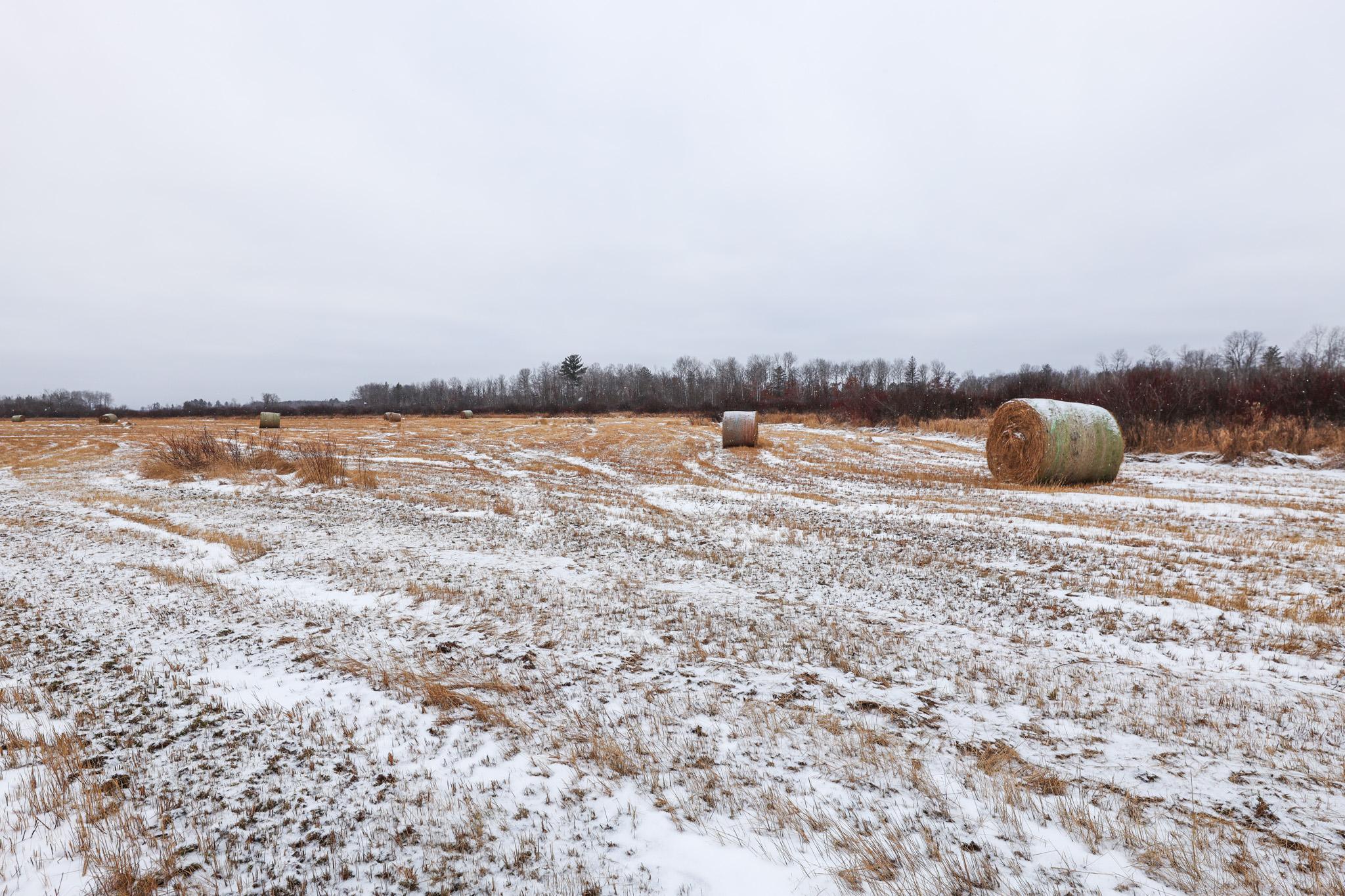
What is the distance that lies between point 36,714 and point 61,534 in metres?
7.38

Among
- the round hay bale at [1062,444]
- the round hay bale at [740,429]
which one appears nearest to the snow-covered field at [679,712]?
the round hay bale at [1062,444]

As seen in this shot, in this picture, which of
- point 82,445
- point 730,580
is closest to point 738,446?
point 730,580

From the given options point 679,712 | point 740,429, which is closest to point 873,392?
point 740,429

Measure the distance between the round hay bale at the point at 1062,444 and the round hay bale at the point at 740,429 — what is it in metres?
11.0

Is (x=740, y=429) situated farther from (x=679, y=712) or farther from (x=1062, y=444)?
(x=679, y=712)

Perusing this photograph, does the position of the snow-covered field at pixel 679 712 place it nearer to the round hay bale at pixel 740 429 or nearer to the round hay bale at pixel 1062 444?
the round hay bale at pixel 1062 444

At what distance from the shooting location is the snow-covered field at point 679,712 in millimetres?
2346

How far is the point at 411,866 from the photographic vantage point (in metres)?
2.34

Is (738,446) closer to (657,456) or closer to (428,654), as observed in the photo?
(657,456)

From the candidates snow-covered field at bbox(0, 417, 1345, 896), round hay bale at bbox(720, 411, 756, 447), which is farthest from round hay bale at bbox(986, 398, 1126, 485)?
round hay bale at bbox(720, 411, 756, 447)

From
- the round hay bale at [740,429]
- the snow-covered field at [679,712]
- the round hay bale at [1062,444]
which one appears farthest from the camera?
the round hay bale at [740,429]

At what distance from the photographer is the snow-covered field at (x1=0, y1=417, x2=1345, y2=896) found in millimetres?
2346

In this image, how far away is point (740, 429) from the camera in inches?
930

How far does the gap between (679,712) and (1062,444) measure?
12.4 meters
